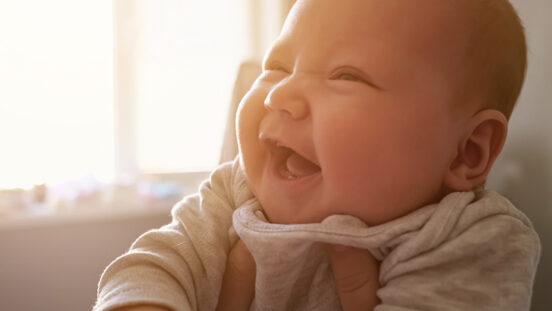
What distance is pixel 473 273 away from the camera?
0.41 meters

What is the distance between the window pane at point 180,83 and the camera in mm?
1301

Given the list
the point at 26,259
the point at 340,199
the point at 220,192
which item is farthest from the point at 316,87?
the point at 26,259

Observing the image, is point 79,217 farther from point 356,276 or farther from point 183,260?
point 356,276

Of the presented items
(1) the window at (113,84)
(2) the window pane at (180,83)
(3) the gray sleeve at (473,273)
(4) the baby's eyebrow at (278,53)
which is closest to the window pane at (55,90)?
(1) the window at (113,84)

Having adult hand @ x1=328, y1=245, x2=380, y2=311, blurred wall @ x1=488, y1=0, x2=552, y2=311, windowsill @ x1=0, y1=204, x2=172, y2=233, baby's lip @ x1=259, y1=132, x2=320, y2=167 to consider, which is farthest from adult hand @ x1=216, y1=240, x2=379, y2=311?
windowsill @ x1=0, y1=204, x2=172, y2=233

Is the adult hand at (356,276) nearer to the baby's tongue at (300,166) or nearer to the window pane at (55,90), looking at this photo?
the baby's tongue at (300,166)

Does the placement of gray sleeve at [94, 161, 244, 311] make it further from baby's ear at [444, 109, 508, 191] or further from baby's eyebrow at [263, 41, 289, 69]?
baby's ear at [444, 109, 508, 191]

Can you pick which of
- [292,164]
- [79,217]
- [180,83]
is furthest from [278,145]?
[180,83]

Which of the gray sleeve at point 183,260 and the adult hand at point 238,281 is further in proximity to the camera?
the adult hand at point 238,281

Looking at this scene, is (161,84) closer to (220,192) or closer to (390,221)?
(220,192)

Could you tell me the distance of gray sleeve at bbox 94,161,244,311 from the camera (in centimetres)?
42

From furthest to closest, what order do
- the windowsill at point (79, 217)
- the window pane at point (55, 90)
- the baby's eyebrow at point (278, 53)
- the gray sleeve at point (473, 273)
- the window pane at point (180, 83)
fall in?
the window pane at point (180, 83), the window pane at point (55, 90), the windowsill at point (79, 217), the baby's eyebrow at point (278, 53), the gray sleeve at point (473, 273)

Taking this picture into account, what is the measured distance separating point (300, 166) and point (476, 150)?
21 cm

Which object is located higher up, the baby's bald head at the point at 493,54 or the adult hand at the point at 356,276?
the baby's bald head at the point at 493,54
